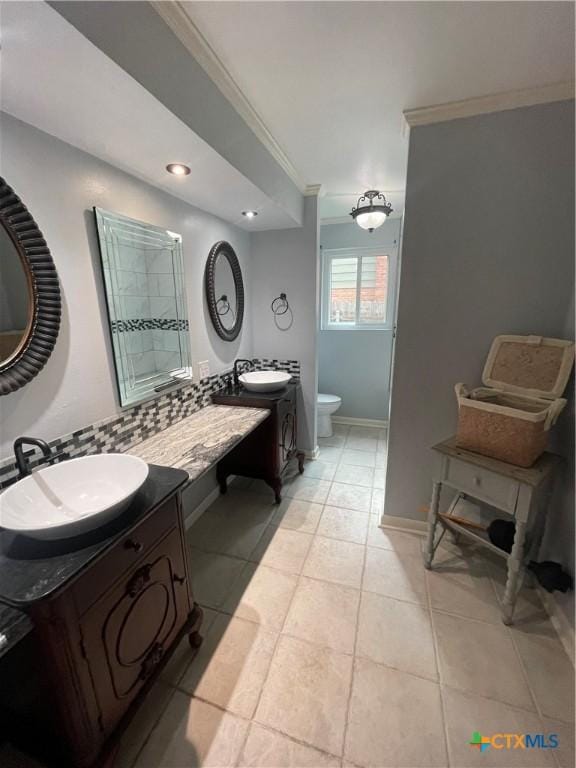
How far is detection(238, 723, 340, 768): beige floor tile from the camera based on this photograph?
972 millimetres

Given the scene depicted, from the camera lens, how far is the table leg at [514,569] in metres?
1.30

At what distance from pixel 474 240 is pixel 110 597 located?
205 centimetres

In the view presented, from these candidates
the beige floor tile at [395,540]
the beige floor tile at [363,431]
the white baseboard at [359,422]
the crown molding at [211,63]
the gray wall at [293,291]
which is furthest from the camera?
the white baseboard at [359,422]

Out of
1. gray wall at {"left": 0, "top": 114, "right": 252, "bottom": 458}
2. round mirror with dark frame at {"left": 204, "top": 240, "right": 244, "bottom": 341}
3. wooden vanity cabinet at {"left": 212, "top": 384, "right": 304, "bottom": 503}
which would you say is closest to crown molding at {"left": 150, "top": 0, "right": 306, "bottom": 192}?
gray wall at {"left": 0, "top": 114, "right": 252, "bottom": 458}

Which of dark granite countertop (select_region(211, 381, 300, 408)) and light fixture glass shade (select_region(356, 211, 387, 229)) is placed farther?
light fixture glass shade (select_region(356, 211, 387, 229))

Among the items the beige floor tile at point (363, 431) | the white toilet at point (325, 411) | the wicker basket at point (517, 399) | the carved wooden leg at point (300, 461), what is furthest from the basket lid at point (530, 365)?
the beige floor tile at point (363, 431)

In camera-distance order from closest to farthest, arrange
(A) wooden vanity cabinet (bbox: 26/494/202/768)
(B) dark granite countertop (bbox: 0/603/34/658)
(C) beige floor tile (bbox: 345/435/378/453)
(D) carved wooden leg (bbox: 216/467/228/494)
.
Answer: (B) dark granite countertop (bbox: 0/603/34/658), (A) wooden vanity cabinet (bbox: 26/494/202/768), (D) carved wooden leg (bbox: 216/467/228/494), (C) beige floor tile (bbox: 345/435/378/453)

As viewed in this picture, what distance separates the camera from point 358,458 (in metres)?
2.91

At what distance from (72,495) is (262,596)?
1.04m

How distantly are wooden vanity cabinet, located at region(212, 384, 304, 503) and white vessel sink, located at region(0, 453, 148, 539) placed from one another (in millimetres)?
1027

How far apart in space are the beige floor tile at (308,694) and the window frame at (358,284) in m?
2.85

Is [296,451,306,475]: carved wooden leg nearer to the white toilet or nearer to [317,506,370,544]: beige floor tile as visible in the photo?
[317,506,370,544]: beige floor tile

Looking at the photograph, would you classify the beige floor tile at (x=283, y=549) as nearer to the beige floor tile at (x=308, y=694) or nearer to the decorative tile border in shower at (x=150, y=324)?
the beige floor tile at (x=308, y=694)

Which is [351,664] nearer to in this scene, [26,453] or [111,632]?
[111,632]
